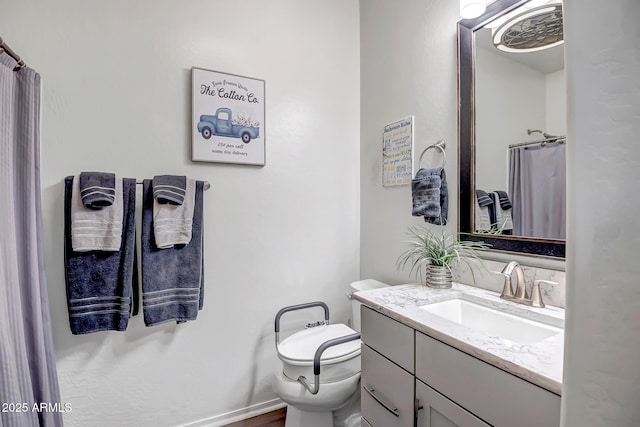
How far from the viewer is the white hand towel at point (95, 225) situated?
127cm

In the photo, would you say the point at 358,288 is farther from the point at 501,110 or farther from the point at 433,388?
the point at 501,110

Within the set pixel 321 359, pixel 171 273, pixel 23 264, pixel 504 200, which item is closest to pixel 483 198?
pixel 504 200

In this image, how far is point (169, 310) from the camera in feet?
4.74

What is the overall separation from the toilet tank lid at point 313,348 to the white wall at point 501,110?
1.01 meters

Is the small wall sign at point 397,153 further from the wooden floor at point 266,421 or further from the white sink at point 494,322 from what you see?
the wooden floor at point 266,421

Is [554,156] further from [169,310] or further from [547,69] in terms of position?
[169,310]

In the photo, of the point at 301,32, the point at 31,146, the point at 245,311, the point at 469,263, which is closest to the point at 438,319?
the point at 469,263

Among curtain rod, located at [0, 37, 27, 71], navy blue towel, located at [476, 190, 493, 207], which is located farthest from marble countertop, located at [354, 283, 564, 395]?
curtain rod, located at [0, 37, 27, 71]

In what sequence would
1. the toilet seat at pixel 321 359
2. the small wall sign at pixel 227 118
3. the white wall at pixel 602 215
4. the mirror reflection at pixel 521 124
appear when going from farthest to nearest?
the small wall sign at pixel 227 118
the toilet seat at pixel 321 359
the mirror reflection at pixel 521 124
the white wall at pixel 602 215

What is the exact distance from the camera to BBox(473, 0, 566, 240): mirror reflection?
40.6 inches

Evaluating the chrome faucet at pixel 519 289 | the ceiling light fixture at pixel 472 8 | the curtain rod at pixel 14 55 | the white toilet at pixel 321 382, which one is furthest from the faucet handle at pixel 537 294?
the curtain rod at pixel 14 55

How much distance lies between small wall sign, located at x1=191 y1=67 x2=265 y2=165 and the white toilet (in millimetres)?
1030

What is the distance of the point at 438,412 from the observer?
842 millimetres

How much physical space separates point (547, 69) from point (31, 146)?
1982mm
